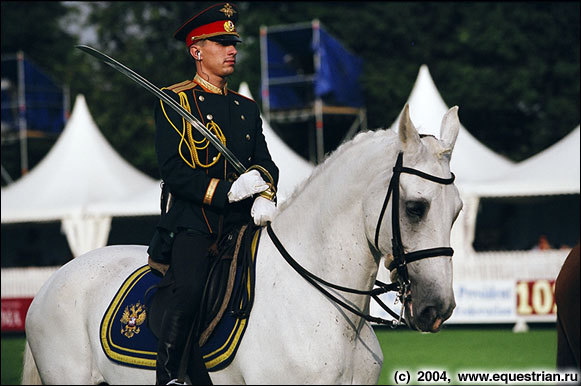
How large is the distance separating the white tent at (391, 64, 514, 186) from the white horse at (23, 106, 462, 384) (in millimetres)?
16988

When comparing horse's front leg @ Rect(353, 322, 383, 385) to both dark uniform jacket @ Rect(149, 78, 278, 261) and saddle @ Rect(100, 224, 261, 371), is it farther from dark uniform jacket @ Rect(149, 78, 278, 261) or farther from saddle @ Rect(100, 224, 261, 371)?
dark uniform jacket @ Rect(149, 78, 278, 261)

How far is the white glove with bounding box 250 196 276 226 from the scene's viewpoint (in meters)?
5.58

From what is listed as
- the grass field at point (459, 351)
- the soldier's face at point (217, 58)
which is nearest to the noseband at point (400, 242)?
the soldier's face at point (217, 58)

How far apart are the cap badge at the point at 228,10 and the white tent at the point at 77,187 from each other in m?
18.3

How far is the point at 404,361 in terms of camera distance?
14562mm

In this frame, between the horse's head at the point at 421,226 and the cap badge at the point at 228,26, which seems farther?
the cap badge at the point at 228,26

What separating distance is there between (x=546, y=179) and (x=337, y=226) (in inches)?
672

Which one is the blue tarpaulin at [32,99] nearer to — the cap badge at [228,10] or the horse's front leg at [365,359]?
the cap badge at [228,10]

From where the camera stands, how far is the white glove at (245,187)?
18.2 feet

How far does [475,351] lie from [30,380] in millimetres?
10456

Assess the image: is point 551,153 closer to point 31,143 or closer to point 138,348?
point 138,348

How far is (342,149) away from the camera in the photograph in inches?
217

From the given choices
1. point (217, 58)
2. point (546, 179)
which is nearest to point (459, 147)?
point (546, 179)

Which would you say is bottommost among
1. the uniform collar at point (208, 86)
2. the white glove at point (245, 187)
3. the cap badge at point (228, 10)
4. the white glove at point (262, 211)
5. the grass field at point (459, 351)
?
the grass field at point (459, 351)
